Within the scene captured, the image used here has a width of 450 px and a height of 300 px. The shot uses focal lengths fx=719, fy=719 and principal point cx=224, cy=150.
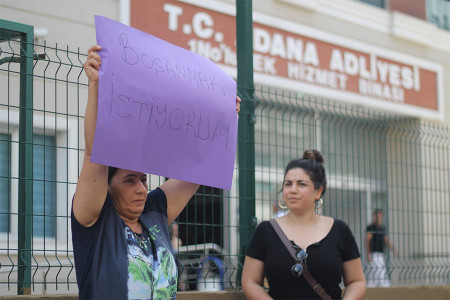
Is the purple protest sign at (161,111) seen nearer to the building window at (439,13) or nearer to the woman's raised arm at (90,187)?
the woman's raised arm at (90,187)

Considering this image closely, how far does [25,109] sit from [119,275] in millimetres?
1579

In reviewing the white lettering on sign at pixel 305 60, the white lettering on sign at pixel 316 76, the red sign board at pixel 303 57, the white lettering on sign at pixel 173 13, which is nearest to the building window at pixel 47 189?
the red sign board at pixel 303 57

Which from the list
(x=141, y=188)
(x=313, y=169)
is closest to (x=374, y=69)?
(x=313, y=169)

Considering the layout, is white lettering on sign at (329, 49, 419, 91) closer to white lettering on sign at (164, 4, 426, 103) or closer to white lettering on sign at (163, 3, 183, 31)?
white lettering on sign at (164, 4, 426, 103)

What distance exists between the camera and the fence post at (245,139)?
16.5 ft

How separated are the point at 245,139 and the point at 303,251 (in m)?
1.18

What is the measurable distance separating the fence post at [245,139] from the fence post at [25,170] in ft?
5.12

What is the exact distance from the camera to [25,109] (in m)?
4.00

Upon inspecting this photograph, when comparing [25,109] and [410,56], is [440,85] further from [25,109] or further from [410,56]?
[25,109]

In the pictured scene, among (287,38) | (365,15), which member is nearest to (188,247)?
(287,38)

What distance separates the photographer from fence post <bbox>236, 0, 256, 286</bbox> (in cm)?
504

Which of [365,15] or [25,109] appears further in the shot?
[365,15]

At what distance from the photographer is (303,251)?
4.16 metres

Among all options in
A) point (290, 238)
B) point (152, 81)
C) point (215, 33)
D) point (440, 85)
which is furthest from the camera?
point (440, 85)
